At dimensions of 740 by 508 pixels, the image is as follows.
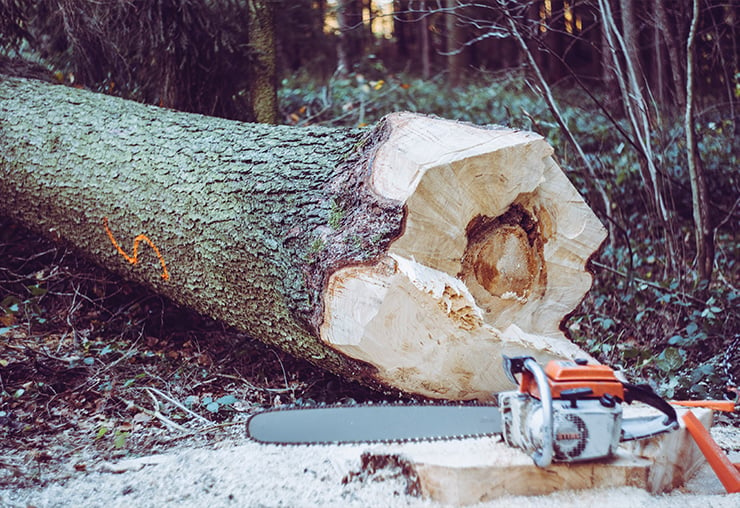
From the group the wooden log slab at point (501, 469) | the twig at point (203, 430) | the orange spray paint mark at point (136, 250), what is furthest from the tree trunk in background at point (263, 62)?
the wooden log slab at point (501, 469)

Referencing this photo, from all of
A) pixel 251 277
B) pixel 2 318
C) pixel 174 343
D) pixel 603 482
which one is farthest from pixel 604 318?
pixel 2 318

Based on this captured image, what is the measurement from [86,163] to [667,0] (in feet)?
13.6

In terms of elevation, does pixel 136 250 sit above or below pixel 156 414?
above

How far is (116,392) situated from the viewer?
9.43 ft

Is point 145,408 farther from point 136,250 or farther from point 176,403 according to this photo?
point 136,250

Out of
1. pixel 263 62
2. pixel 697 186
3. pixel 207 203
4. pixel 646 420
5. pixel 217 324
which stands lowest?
pixel 217 324

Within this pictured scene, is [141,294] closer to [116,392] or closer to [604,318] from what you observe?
[116,392]

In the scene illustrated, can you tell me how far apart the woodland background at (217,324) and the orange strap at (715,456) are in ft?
2.79


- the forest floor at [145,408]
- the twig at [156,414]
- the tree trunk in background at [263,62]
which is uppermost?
the tree trunk in background at [263,62]

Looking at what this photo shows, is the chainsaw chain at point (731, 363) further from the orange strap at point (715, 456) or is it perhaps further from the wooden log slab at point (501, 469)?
the wooden log slab at point (501, 469)

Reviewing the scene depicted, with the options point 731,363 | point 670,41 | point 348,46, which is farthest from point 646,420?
point 348,46

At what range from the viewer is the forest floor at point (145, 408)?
1.95m

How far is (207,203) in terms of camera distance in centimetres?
271

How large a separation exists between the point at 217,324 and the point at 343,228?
1.45 meters
